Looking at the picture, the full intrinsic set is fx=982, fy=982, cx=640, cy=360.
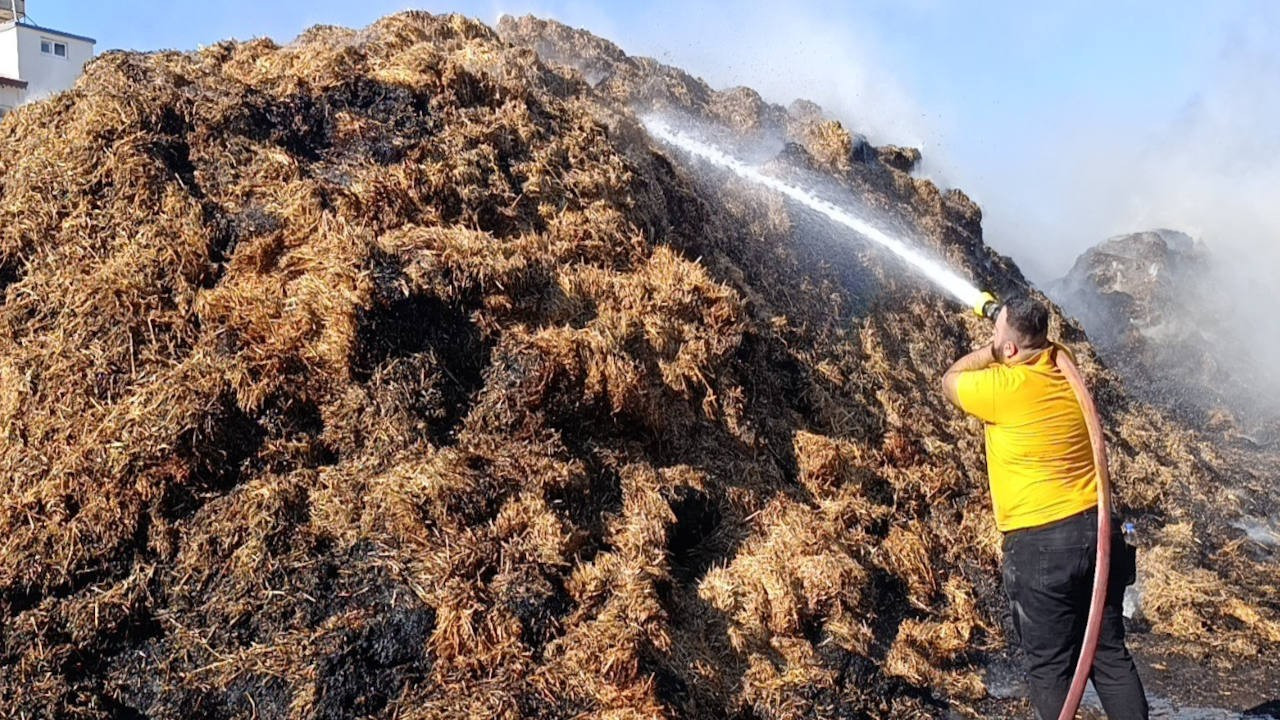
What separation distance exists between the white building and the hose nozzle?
27557mm

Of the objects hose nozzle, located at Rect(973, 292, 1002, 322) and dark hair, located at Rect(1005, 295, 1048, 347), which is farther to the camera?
hose nozzle, located at Rect(973, 292, 1002, 322)

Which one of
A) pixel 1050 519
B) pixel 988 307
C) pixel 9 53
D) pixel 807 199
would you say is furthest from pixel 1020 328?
pixel 9 53

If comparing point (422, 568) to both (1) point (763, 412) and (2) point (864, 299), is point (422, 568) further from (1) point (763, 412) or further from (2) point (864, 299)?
(2) point (864, 299)

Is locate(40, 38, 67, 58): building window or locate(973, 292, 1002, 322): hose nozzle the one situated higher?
locate(40, 38, 67, 58): building window

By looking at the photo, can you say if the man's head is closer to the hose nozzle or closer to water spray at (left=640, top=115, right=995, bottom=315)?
the hose nozzle

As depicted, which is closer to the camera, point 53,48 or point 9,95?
point 9,95

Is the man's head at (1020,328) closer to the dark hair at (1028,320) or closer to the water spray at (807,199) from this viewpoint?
the dark hair at (1028,320)

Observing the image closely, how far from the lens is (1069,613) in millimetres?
4129

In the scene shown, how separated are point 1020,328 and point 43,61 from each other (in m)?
33.2

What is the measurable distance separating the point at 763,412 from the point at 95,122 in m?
4.65

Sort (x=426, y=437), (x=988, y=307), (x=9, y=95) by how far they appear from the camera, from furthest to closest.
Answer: (x=9, y=95) → (x=426, y=437) → (x=988, y=307)

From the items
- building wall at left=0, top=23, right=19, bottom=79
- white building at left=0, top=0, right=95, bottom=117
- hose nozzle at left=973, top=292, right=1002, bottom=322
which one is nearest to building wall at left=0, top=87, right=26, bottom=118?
white building at left=0, top=0, right=95, bottom=117

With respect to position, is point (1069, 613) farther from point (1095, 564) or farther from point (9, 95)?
point (9, 95)

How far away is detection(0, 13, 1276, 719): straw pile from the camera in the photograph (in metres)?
4.52
